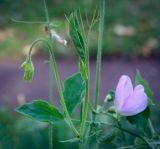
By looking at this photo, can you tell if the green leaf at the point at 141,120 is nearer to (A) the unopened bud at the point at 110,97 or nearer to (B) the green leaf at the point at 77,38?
(A) the unopened bud at the point at 110,97

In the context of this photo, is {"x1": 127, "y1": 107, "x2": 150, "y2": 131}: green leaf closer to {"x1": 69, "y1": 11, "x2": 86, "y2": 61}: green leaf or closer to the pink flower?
the pink flower

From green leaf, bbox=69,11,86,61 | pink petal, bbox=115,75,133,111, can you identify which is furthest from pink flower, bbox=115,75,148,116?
green leaf, bbox=69,11,86,61

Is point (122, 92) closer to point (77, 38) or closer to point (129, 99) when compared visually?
point (129, 99)

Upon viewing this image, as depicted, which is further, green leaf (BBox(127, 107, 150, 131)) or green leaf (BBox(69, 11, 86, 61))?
green leaf (BBox(127, 107, 150, 131))

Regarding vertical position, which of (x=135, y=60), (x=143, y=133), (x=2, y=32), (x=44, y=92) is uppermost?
(x=2, y=32)

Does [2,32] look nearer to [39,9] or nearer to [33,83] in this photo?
[39,9]

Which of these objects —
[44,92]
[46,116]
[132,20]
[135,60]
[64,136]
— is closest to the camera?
[46,116]

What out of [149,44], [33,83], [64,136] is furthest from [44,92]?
[64,136]
